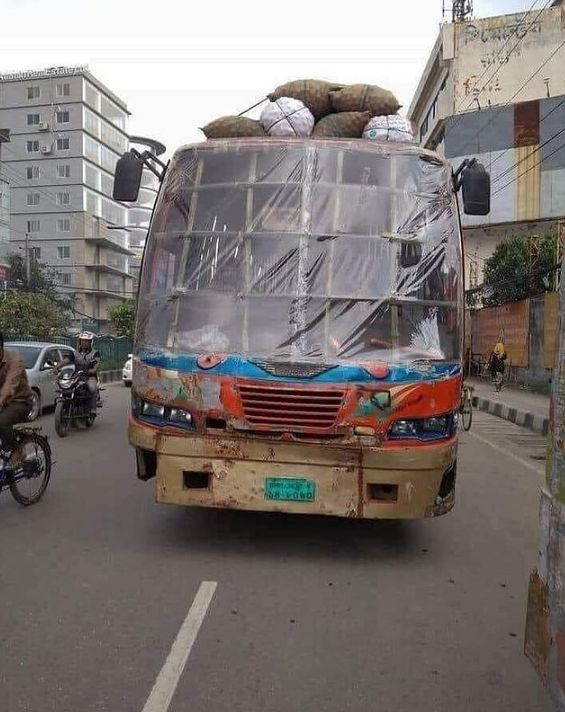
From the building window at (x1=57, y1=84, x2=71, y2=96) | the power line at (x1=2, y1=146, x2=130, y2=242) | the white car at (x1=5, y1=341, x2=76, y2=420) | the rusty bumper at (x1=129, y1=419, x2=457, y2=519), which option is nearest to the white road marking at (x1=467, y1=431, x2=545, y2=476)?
the rusty bumper at (x1=129, y1=419, x2=457, y2=519)

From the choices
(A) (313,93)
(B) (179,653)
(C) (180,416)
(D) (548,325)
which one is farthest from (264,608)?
(D) (548,325)

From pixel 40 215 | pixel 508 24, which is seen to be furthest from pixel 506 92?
pixel 40 215

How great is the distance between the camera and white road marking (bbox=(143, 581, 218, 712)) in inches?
112

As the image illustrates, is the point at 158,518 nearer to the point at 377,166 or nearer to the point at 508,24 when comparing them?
the point at 377,166

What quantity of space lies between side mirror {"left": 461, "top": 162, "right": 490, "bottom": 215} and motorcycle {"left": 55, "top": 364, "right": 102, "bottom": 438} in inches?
290

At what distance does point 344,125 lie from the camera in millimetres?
5852

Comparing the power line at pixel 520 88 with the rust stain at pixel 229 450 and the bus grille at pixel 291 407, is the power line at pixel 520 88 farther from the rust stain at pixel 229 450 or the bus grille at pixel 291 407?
the rust stain at pixel 229 450

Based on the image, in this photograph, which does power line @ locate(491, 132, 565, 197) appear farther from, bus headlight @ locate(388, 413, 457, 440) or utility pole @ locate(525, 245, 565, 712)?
utility pole @ locate(525, 245, 565, 712)

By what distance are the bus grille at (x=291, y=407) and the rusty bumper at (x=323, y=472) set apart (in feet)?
0.47

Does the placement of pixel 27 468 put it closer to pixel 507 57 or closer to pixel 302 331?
pixel 302 331

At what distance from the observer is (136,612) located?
3734mm

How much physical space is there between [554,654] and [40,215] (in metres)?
76.6

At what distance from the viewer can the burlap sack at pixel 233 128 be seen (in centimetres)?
588

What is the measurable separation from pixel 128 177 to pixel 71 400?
6.21 metres
